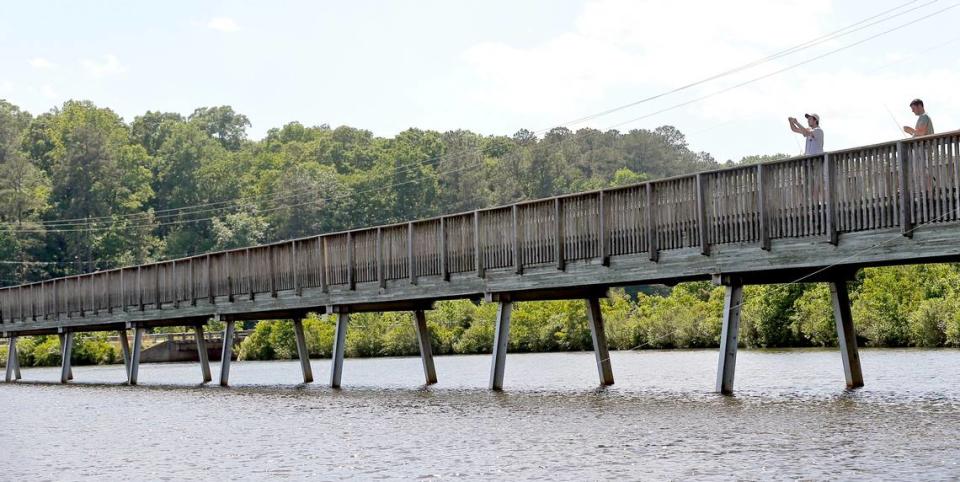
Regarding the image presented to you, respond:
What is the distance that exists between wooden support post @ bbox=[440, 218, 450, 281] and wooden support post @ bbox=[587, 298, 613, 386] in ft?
12.0

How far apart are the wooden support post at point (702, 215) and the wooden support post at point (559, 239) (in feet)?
14.1

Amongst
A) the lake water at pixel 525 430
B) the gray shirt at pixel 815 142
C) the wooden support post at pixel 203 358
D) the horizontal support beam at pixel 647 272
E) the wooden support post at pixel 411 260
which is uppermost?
the gray shirt at pixel 815 142

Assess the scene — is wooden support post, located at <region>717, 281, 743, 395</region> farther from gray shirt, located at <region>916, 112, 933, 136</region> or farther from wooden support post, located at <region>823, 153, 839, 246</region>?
gray shirt, located at <region>916, 112, 933, 136</region>

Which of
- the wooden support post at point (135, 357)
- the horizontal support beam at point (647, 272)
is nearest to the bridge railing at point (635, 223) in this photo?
the horizontal support beam at point (647, 272)

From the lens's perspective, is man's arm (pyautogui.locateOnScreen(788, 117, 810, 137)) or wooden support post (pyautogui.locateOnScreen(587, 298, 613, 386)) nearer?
man's arm (pyautogui.locateOnScreen(788, 117, 810, 137))

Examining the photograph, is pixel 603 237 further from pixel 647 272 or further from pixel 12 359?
pixel 12 359

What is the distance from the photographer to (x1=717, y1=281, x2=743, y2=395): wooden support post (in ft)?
88.9

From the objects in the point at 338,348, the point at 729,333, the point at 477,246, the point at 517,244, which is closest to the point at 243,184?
the point at 338,348

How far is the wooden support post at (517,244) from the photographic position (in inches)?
1272

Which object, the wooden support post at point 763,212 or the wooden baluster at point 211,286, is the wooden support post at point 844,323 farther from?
the wooden baluster at point 211,286

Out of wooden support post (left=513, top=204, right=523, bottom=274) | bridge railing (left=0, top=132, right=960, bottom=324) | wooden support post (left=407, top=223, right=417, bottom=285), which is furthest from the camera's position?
wooden support post (left=407, top=223, right=417, bottom=285)

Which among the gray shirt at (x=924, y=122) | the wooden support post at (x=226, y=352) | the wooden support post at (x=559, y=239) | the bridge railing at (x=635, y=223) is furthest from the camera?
the wooden support post at (x=226, y=352)

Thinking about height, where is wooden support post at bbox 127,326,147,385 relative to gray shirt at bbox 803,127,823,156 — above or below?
below

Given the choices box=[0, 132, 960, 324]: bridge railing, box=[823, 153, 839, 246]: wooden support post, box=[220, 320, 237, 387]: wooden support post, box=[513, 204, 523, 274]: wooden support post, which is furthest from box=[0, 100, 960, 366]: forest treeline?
box=[823, 153, 839, 246]: wooden support post
